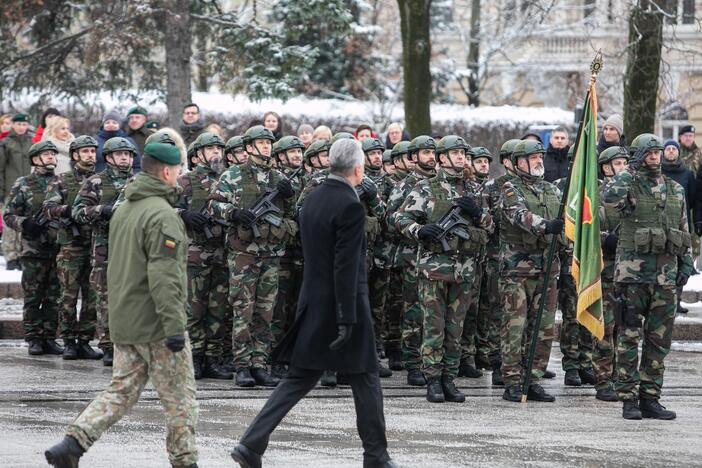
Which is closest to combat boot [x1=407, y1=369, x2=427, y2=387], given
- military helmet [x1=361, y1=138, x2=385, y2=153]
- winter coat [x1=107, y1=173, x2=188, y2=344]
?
military helmet [x1=361, y1=138, x2=385, y2=153]

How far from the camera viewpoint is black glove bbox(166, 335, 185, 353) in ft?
29.0

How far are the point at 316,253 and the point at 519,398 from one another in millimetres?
4258

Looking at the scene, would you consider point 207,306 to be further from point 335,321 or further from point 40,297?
point 335,321

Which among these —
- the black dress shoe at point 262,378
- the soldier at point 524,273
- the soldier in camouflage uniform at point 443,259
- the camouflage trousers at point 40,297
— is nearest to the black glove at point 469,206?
the soldier in camouflage uniform at point 443,259

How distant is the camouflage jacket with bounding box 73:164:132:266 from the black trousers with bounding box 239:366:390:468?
222 inches

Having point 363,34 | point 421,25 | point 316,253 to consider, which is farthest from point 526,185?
point 363,34

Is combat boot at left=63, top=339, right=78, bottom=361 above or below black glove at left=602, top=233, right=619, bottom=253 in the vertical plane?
below

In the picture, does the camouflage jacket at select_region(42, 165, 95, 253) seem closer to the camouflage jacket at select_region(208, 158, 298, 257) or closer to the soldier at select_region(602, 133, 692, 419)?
the camouflage jacket at select_region(208, 158, 298, 257)

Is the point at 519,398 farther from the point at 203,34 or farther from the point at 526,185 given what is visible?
the point at 203,34

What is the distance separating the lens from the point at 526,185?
13531 millimetres

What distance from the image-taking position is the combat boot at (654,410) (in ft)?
40.8

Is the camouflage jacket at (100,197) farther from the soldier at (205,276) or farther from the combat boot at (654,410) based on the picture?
the combat boot at (654,410)

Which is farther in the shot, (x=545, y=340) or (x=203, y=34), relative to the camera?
(x=203, y=34)

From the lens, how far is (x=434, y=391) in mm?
13195
